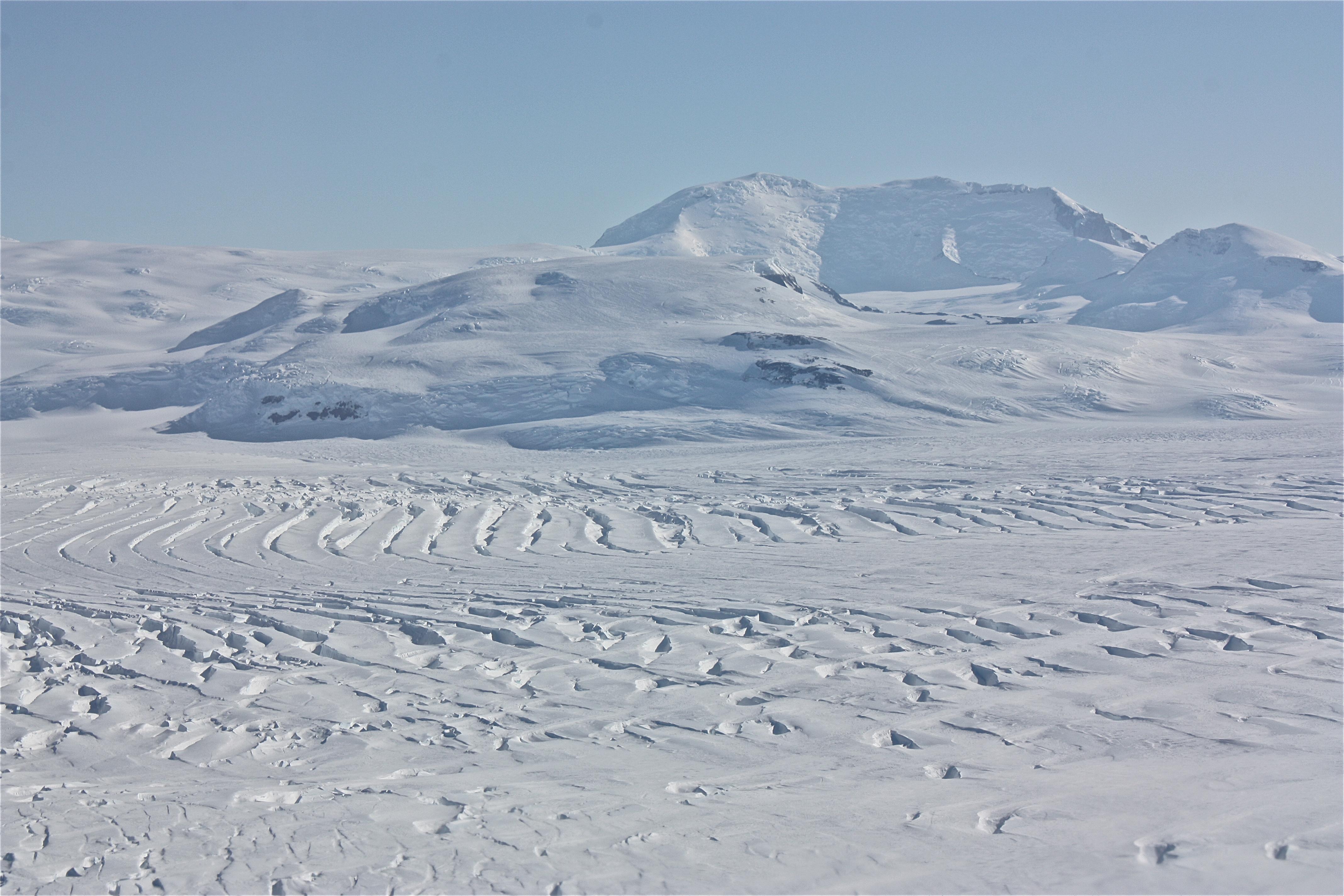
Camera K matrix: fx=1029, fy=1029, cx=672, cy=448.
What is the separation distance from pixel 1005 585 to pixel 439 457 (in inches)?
761

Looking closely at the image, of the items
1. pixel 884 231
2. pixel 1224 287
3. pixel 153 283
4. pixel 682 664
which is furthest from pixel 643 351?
pixel 884 231

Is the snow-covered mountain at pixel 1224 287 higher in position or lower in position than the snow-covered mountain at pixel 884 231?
lower

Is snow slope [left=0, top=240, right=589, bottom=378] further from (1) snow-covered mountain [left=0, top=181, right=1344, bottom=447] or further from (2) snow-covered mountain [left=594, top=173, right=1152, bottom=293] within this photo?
(2) snow-covered mountain [left=594, top=173, right=1152, bottom=293]

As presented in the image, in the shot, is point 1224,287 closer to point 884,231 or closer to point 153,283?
point 884,231

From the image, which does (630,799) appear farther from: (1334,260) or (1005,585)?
(1334,260)

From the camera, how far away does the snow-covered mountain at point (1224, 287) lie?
65625 millimetres

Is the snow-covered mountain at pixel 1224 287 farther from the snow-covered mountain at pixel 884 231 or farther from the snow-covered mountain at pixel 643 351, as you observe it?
the snow-covered mountain at pixel 884 231

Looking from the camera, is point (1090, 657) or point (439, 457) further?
point (439, 457)

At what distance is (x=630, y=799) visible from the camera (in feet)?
16.1

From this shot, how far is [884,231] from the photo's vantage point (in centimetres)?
14162

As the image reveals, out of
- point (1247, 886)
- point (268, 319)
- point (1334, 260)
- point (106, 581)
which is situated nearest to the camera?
point (1247, 886)

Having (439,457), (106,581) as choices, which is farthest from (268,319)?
(106,581)

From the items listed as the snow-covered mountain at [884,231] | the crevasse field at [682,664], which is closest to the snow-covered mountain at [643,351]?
the crevasse field at [682,664]

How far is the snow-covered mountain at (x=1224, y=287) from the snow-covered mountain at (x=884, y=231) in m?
34.4
